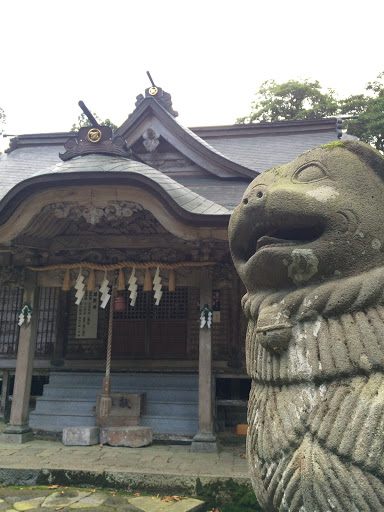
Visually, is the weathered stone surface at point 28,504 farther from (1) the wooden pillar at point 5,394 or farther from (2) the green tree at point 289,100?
(2) the green tree at point 289,100

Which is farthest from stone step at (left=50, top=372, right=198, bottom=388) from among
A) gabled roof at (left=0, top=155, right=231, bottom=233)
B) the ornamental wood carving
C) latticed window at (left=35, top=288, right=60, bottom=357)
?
gabled roof at (left=0, top=155, right=231, bottom=233)

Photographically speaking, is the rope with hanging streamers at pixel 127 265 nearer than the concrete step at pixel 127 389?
Yes

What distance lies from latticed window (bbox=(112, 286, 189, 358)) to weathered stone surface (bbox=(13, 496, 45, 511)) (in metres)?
4.87

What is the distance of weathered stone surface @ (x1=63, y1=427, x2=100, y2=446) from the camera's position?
6117 millimetres

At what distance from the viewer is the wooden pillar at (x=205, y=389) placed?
5.82 metres

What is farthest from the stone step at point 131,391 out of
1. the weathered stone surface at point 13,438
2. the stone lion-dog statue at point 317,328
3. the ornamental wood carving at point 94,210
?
the stone lion-dog statue at point 317,328

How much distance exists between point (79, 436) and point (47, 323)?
3.98 m

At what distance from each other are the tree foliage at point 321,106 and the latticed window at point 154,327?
1399cm

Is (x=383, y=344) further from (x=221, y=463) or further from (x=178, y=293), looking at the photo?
(x=178, y=293)

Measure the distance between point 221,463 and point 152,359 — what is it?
4233 millimetres

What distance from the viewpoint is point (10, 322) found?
953cm

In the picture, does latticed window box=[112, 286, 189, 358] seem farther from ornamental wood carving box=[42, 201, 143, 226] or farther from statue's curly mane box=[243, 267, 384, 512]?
statue's curly mane box=[243, 267, 384, 512]

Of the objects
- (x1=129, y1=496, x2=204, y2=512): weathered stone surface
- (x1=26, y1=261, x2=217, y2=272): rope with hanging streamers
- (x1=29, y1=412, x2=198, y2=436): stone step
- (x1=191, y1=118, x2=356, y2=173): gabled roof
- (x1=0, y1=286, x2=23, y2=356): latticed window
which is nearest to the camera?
(x1=129, y1=496, x2=204, y2=512): weathered stone surface

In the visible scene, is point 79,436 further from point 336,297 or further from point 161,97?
point 161,97
